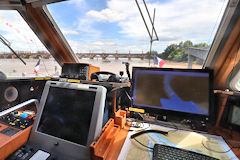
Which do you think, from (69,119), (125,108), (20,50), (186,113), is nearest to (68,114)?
(69,119)

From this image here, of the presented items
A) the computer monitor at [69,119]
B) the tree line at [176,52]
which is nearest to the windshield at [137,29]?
the tree line at [176,52]

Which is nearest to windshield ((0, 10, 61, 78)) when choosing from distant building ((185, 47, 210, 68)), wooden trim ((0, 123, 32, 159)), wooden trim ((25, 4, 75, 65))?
wooden trim ((25, 4, 75, 65))

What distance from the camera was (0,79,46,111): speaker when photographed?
1109 millimetres

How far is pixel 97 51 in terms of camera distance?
1.99 meters

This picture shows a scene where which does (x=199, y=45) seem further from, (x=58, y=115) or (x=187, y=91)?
(x=58, y=115)

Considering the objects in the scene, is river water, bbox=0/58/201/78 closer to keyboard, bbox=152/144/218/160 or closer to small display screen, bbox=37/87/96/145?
small display screen, bbox=37/87/96/145

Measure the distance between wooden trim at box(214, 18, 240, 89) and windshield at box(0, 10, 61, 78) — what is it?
2.39 metres

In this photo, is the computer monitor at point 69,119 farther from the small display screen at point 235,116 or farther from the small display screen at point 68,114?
the small display screen at point 235,116

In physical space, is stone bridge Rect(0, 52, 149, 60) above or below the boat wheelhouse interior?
above

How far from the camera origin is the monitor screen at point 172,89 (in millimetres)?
812

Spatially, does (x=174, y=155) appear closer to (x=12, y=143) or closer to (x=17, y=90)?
(x=12, y=143)

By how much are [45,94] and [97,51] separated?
52.6 inches

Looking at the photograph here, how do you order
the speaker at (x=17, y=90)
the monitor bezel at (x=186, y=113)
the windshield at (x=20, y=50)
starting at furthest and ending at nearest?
1. the windshield at (x=20, y=50)
2. the speaker at (x=17, y=90)
3. the monitor bezel at (x=186, y=113)

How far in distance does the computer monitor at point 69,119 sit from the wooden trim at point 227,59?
4.14ft
